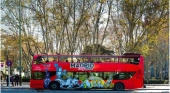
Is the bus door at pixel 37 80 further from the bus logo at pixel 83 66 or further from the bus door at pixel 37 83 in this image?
the bus logo at pixel 83 66

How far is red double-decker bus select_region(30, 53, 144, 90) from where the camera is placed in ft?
106

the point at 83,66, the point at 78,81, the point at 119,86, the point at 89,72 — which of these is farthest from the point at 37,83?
the point at 119,86

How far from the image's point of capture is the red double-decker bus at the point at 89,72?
32250mm

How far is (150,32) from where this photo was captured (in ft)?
132

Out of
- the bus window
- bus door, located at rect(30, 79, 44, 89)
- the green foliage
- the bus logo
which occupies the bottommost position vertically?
bus door, located at rect(30, 79, 44, 89)

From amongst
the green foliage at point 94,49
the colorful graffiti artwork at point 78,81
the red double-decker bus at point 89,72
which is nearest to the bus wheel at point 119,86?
the red double-decker bus at point 89,72

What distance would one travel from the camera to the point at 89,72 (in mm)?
32375

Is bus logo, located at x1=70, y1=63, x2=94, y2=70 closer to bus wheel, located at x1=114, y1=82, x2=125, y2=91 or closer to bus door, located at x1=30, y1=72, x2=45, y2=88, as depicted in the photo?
bus wheel, located at x1=114, y1=82, x2=125, y2=91

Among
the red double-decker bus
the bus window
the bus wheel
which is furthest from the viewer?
the bus wheel

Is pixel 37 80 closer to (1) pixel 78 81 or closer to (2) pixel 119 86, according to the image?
(1) pixel 78 81

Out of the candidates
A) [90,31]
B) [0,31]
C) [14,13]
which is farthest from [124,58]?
[0,31]

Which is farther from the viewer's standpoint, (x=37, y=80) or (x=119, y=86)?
(x=119, y=86)

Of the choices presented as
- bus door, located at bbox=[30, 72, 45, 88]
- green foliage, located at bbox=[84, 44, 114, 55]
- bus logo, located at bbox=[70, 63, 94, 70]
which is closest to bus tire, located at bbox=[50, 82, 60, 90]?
bus door, located at bbox=[30, 72, 45, 88]

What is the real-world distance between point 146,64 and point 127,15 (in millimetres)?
26850
